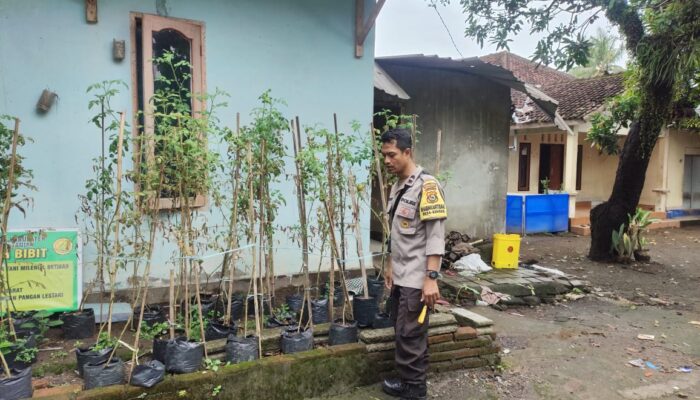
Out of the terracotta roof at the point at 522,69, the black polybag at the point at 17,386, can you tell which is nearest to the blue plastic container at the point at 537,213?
the terracotta roof at the point at 522,69

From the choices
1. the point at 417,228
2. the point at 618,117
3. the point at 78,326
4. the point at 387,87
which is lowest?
the point at 78,326

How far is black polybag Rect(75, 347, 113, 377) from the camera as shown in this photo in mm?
3219

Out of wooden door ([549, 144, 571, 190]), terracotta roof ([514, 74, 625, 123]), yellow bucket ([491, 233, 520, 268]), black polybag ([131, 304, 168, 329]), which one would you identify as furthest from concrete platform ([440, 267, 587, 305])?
wooden door ([549, 144, 571, 190])

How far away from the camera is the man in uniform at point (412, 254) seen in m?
3.41

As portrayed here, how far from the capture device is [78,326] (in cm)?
412

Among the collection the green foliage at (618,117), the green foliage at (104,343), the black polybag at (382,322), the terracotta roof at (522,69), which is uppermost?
the terracotta roof at (522,69)

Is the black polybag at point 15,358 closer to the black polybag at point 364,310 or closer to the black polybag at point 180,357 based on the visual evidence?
the black polybag at point 180,357

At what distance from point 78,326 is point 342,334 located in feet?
7.33

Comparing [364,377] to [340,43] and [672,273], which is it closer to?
[340,43]

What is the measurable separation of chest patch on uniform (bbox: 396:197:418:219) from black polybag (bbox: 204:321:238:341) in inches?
63.2

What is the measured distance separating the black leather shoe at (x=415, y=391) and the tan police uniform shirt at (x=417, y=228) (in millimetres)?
726

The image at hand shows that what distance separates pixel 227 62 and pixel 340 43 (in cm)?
146

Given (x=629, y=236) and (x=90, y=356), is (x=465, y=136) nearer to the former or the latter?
(x=629, y=236)

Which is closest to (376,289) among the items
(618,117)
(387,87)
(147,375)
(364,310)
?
(364,310)
